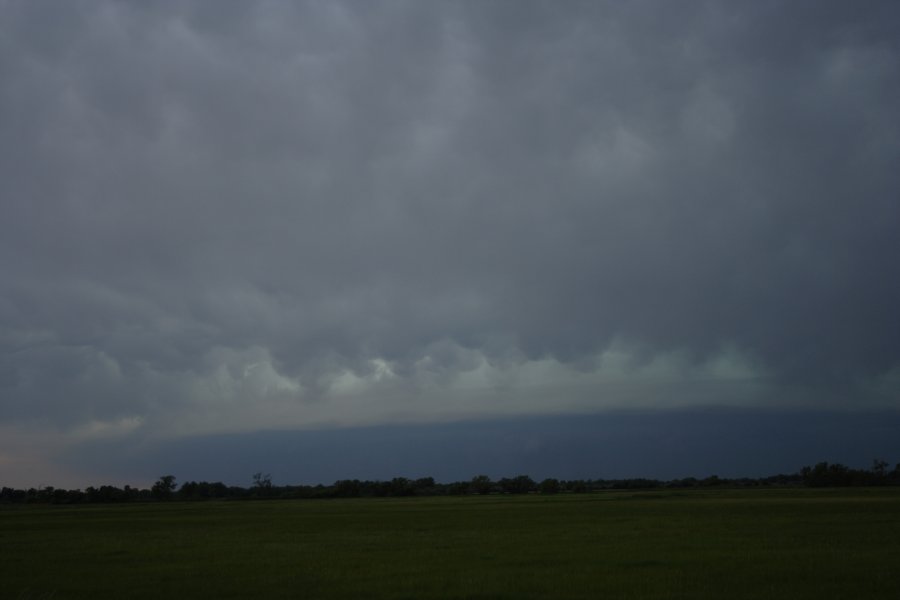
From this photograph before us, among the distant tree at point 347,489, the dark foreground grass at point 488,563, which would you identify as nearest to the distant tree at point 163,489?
the distant tree at point 347,489

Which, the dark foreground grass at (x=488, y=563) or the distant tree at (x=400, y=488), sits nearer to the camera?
the dark foreground grass at (x=488, y=563)

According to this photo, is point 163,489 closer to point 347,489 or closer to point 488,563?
point 347,489

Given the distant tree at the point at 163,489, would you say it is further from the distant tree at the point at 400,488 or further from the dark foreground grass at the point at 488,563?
the dark foreground grass at the point at 488,563

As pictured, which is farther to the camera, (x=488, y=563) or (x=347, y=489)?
(x=347, y=489)

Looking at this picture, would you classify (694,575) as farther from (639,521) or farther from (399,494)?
(399,494)

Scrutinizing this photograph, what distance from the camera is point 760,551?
93.9 ft

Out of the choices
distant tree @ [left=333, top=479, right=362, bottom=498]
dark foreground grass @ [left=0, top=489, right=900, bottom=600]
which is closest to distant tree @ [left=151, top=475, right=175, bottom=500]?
distant tree @ [left=333, top=479, right=362, bottom=498]

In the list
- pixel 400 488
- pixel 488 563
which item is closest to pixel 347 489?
pixel 400 488

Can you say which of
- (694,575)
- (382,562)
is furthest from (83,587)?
(694,575)

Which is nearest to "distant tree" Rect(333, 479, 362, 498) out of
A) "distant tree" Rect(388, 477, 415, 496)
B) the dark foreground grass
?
"distant tree" Rect(388, 477, 415, 496)

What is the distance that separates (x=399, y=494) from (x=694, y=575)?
171628 millimetres

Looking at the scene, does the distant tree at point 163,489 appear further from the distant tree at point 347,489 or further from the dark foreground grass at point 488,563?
the dark foreground grass at point 488,563

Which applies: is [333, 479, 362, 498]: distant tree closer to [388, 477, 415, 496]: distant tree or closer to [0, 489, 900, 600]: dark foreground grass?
[388, 477, 415, 496]: distant tree

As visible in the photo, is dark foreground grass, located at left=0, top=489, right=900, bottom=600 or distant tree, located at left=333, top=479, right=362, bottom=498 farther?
distant tree, located at left=333, top=479, right=362, bottom=498
